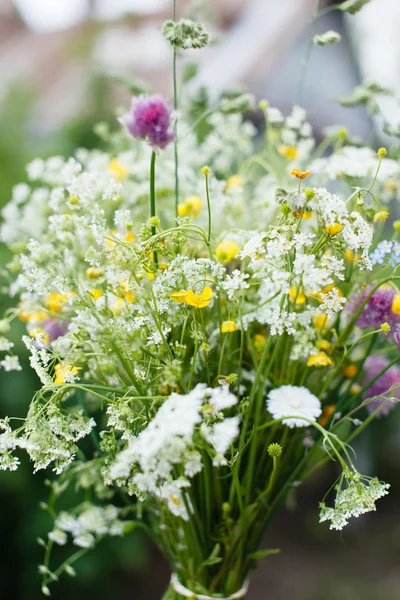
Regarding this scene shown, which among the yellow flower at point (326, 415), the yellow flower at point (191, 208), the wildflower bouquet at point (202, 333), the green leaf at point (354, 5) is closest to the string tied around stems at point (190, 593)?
the wildflower bouquet at point (202, 333)

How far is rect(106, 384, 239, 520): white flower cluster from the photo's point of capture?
397 mm

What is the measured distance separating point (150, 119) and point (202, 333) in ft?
0.63

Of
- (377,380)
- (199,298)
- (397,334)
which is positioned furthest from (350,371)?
(199,298)

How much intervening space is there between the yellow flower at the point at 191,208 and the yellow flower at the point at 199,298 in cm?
19

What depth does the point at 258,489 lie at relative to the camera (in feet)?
1.99

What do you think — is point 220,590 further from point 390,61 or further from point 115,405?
point 390,61

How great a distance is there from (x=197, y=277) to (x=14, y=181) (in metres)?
1.13

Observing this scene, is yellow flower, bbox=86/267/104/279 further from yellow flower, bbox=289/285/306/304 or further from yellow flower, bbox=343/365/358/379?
yellow flower, bbox=343/365/358/379

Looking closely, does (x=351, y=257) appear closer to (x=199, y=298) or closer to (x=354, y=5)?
(x=199, y=298)

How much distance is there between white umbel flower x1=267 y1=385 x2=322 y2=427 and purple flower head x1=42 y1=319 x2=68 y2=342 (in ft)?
0.82

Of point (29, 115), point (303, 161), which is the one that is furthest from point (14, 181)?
point (303, 161)

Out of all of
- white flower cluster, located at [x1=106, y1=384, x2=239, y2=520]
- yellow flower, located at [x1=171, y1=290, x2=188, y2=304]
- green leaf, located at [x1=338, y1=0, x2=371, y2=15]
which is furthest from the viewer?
green leaf, located at [x1=338, y1=0, x2=371, y2=15]

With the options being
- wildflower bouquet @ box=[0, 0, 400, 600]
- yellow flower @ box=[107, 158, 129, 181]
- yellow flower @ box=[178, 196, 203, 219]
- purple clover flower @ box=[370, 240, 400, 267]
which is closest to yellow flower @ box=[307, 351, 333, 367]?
wildflower bouquet @ box=[0, 0, 400, 600]

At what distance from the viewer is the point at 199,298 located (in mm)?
509
